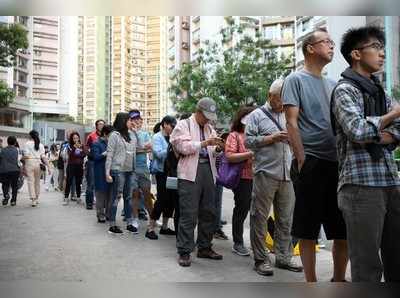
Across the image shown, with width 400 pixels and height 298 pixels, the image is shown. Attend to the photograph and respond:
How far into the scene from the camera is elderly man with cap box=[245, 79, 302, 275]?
350 cm

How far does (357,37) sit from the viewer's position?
237cm

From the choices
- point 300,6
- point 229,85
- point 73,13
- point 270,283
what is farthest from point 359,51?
point 229,85

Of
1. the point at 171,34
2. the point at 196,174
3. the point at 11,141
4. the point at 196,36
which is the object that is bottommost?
the point at 196,174

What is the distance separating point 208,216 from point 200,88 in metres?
19.3

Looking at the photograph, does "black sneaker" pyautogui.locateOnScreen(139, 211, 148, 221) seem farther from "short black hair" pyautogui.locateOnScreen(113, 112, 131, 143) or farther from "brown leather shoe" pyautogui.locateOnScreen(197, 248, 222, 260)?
"brown leather shoe" pyautogui.locateOnScreen(197, 248, 222, 260)

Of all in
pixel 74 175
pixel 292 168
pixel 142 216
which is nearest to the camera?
pixel 292 168

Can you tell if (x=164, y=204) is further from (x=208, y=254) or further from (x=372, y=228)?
(x=372, y=228)

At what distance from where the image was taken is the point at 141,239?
4996 mm

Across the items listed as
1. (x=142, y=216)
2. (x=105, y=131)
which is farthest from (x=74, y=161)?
(x=142, y=216)

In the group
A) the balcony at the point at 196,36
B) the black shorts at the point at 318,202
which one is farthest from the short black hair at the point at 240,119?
the balcony at the point at 196,36

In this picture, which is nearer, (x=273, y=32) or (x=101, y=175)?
(x=101, y=175)

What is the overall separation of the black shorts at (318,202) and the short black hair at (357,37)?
0.59 m

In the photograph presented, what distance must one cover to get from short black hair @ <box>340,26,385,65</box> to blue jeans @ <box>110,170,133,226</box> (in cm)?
344

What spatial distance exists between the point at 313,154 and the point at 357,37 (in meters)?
0.66
